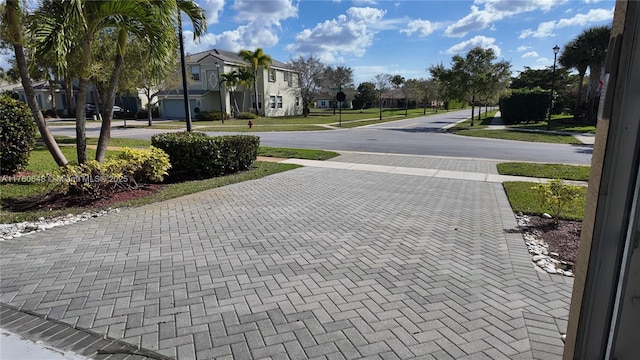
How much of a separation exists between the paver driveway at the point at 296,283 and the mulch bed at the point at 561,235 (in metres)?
0.41

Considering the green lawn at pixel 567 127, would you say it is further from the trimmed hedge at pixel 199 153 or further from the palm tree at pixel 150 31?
the palm tree at pixel 150 31

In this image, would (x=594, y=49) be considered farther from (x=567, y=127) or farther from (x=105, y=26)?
(x=105, y=26)

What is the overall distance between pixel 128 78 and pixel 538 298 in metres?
21.3

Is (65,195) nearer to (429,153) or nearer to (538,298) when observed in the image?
(538,298)

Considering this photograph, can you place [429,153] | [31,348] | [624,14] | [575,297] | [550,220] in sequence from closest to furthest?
1. [624,14]
2. [575,297]
3. [31,348]
4. [550,220]
5. [429,153]

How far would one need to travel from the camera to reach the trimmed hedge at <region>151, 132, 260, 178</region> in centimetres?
936

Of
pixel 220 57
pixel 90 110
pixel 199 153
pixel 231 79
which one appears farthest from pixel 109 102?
pixel 90 110

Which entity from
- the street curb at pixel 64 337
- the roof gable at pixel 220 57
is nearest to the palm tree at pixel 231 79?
the roof gable at pixel 220 57

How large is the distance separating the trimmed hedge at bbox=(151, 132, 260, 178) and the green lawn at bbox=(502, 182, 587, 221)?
7029 mm

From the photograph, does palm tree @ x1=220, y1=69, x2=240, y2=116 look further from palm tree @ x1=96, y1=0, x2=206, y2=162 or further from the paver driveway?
the paver driveway

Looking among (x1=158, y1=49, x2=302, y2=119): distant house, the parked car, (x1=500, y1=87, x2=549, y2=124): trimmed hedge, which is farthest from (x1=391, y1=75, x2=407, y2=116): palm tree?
the parked car

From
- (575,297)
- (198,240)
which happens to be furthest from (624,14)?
(198,240)

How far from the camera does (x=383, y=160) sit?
13.1 meters

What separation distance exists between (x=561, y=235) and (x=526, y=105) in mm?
31671
